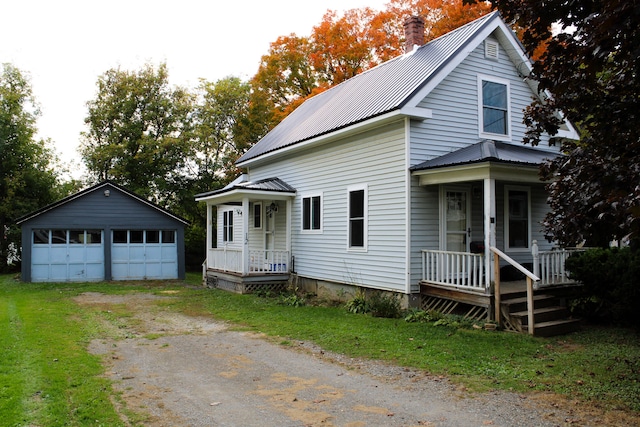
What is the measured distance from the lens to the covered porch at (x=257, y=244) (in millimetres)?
15039

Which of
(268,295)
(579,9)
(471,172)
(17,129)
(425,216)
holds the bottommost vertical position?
(268,295)

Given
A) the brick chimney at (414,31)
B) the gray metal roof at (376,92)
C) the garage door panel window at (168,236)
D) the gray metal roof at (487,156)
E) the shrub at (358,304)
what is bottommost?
the shrub at (358,304)

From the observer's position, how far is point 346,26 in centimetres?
2673

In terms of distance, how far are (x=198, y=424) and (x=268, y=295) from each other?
387 inches

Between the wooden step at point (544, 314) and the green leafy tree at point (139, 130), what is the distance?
21.4 meters

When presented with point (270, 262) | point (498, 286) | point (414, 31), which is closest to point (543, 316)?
point (498, 286)

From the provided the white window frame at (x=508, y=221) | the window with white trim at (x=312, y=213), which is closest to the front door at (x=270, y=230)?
the window with white trim at (x=312, y=213)

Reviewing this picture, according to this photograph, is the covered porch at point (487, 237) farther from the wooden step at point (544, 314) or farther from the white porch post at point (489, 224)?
the wooden step at point (544, 314)

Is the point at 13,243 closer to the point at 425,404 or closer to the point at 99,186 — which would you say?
the point at 99,186

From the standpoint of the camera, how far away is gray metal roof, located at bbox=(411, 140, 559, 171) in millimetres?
9836

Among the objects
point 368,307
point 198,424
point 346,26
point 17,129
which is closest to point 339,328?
point 368,307

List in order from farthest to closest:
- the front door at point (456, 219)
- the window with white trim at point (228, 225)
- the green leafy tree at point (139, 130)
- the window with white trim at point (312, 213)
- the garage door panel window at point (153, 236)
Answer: the green leafy tree at point (139, 130) < the garage door panel window at point (153, 236) < the window with white trim at point (228, 225) < the window with white trim at point (312, 213) < the front door at point (456, 219)

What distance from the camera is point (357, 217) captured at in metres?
12.8

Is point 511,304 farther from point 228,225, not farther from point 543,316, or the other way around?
point 228,225
